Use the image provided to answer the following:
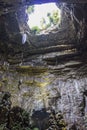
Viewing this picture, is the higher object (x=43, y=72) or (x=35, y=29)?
(x=35, y=29)

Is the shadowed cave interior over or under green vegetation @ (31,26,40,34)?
under

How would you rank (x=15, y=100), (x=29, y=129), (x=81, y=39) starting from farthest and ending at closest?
(x=81, y=39)
(x=15, y=100)
(x=29, y=129)

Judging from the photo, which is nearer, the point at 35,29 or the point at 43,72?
the point at 43,72

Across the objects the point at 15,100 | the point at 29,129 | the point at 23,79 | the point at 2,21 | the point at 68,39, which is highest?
the point at 2,21

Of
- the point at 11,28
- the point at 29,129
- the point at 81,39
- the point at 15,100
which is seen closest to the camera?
the point at 29,129

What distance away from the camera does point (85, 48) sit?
1194 centimetres

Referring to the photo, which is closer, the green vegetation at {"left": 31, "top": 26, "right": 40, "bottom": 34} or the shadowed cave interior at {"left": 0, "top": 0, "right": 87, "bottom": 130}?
the shadowed cave interior at {"left": 0, "top": 0, "right": 87, "bottom": 130}

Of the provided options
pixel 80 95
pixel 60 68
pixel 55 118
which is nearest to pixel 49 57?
pixel 60 68

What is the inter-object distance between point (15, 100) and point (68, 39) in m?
4.35

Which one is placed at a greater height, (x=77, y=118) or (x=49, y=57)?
(x=49, y=57)

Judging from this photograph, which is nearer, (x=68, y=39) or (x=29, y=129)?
(x=29, y=129)

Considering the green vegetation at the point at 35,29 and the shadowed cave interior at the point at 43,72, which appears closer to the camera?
the shadowed cave interior at the point at 43,72

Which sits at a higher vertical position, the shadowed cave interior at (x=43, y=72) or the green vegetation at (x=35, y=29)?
the green vegetation at (x=35, y=29)

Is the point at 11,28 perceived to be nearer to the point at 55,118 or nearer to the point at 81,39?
the point at 81,39
